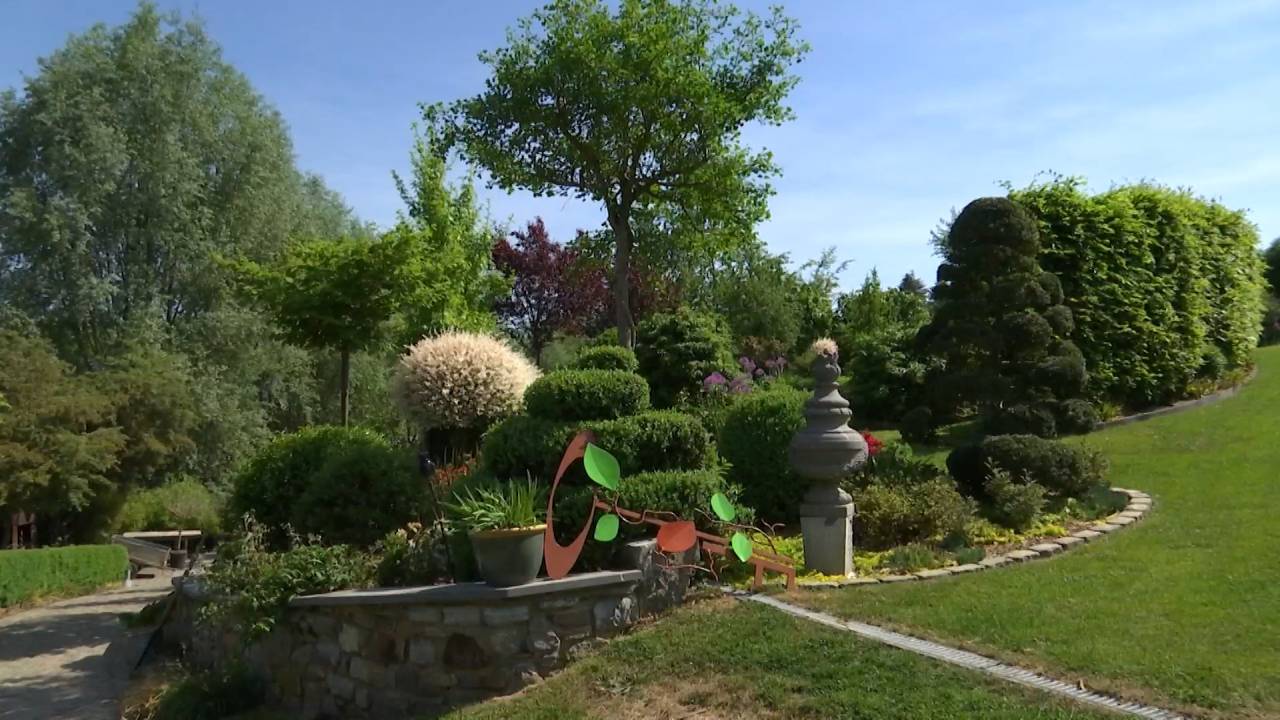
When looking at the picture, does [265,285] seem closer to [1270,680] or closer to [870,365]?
[870,365]

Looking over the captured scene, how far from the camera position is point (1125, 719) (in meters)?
3.90

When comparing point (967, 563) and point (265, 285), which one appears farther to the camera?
point (265, 285)

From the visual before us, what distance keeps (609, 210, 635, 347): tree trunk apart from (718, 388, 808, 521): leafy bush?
4.93m

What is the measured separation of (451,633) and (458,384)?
3.54m

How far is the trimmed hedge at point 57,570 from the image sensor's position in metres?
13.1

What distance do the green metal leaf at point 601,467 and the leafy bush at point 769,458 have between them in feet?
8.39

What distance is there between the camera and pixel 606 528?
5.83 metres

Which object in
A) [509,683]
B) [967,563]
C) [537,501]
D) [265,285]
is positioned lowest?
[509,683]

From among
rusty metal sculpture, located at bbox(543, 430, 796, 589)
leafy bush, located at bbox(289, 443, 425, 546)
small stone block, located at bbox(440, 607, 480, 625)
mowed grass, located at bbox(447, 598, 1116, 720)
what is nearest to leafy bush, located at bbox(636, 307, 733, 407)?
leafy bush, located at bbox(289, 443, 425, 546)

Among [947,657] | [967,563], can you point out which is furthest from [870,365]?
[947,657]

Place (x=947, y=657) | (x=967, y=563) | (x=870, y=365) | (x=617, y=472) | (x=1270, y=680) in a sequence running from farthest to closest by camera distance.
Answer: (x=870, y=365) → (x=967, y=563) → (x=617, y=472) → (x=947, y=657) → (x=1270, y=680)

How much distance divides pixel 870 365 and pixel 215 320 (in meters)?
14.2

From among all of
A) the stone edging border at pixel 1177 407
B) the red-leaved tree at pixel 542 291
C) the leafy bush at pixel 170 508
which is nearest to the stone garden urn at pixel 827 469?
the stone edging border at pixel 1177 407

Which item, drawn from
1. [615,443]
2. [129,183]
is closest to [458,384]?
[615,443]
